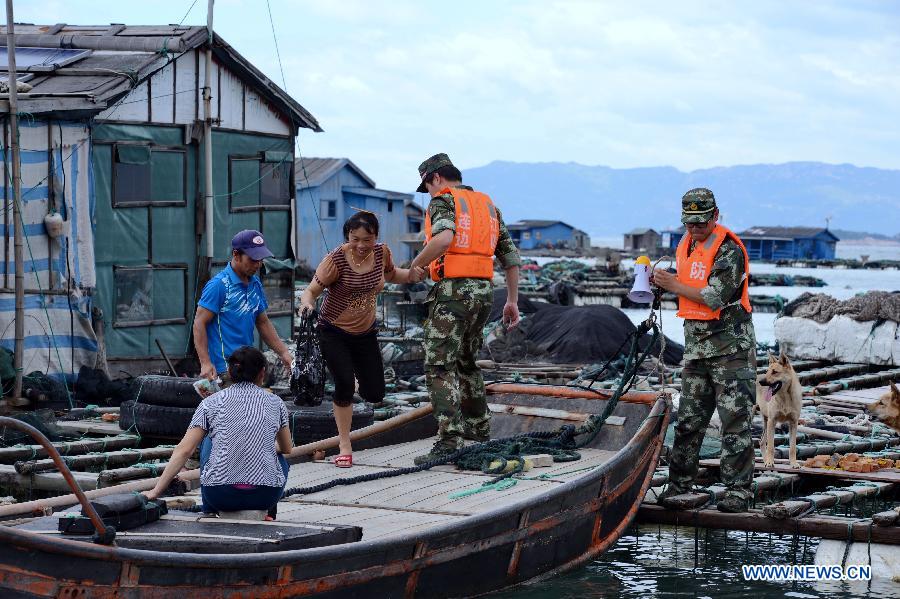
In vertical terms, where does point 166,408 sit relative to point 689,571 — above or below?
above

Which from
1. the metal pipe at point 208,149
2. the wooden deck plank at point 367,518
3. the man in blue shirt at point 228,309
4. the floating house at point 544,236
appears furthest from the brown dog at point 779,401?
the floating house at point 544,236

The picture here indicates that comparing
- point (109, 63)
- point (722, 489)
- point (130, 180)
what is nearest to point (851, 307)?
point (130, 180)

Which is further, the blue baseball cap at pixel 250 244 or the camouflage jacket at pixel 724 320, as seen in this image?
the camouflage jacket at pixel 724 320

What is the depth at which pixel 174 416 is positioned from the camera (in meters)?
12.7

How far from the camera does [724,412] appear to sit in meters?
8.99

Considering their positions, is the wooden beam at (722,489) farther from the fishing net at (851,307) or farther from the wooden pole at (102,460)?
the fishing net at (851,307)

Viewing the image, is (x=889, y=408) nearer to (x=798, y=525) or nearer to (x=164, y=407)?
(x=798, y=525)

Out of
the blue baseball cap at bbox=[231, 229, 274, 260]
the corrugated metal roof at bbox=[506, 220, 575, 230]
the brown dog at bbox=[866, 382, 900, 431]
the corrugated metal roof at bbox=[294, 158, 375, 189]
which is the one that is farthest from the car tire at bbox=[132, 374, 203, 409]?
the corrugated metal roof at bbox=[506, 220, 575, 230]

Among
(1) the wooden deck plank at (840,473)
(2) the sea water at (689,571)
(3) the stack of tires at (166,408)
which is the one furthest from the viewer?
(3) the stack of tires at (166,408)

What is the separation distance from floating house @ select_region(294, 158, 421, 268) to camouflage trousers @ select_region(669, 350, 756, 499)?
34641 mm

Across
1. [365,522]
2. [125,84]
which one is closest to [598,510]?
[365,522]

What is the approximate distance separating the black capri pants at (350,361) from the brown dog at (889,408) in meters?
4.64

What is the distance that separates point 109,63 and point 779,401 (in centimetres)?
1070

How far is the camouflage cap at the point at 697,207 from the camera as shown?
345 inches
